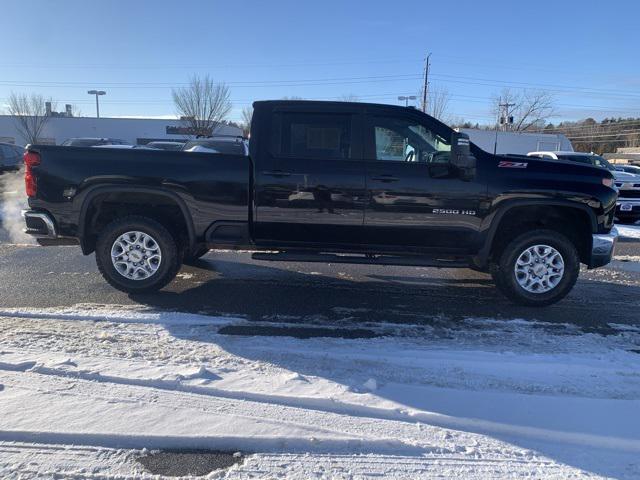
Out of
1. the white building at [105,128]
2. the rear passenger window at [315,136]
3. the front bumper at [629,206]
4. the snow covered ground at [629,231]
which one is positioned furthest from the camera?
the white building at [105,128]

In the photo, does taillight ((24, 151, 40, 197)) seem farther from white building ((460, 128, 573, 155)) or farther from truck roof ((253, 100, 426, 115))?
white building ((460, 128, 573, 155))

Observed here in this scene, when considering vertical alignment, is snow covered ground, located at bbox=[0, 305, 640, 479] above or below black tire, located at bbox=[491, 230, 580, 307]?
below

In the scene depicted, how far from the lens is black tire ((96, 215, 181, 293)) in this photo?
5.19 meters

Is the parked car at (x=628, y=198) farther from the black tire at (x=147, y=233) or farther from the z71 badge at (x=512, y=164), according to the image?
the black tire at (x=147, y=233)

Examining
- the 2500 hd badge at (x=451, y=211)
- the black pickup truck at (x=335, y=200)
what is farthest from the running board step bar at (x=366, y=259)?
the 2500 hd badge at (x=451, y=211)

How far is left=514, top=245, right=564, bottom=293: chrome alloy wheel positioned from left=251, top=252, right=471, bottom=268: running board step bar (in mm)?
576

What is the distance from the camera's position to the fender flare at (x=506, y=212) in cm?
508

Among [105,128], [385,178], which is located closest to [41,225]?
[385,178]

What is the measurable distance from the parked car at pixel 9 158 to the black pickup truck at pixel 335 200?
65.6 ft

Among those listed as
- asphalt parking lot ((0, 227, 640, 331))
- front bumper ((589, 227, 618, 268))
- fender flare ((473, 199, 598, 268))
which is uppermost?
fender flare ((473, 199, 598, 268))

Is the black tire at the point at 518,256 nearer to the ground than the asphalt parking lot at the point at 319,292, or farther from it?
farther from it

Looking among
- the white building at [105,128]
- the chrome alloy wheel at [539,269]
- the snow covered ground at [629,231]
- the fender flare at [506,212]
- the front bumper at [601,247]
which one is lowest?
the snow covered ground at [629,231]

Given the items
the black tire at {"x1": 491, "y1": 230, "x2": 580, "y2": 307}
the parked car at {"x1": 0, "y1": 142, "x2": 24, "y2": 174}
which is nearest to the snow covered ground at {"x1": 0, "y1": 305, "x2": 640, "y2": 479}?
the black tire at {"x1": 491, "y1": 230, "x2": 580, "y2": 307}

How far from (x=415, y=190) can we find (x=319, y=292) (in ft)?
5.41
